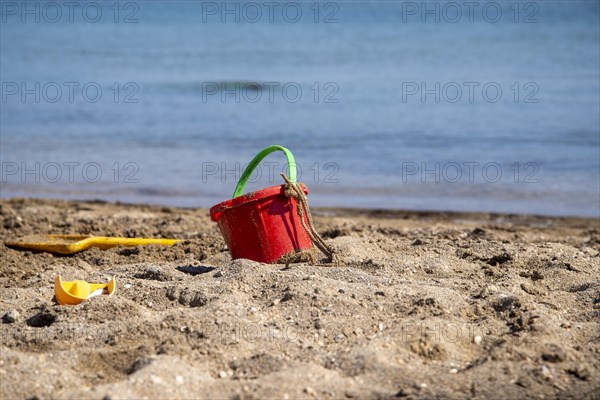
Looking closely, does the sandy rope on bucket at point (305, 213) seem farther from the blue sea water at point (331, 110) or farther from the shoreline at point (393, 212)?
the blue sea water at point (331, 110)

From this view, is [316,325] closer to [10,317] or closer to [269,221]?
[269,221]

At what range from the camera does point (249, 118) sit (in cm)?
1273

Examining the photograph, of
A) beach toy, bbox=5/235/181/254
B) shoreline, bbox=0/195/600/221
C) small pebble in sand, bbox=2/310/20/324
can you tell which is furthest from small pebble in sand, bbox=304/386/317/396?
shoreline, bbox=0/195/600/221

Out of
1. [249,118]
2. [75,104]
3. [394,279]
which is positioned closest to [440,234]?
Result: [394,279]

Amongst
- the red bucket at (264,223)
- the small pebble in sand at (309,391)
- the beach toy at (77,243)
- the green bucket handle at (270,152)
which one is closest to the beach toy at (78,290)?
the red bucket at (264,223)

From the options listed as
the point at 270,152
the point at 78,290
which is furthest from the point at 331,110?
the point at 78,290

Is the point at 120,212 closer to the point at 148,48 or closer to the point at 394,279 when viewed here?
the point at 394,279

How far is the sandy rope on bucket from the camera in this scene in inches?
166

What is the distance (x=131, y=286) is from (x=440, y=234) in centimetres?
246

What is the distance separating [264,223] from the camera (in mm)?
4285

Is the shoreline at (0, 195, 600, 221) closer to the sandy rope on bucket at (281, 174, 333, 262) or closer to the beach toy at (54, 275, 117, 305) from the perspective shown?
the sandy rope on bucket at (281, 174, 333, 262)

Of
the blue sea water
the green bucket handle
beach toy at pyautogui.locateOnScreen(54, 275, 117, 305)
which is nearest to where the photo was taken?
beach toy at pyautogui.locateOnScreen(54, 275, 117, 305)

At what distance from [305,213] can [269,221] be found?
0.22 meters

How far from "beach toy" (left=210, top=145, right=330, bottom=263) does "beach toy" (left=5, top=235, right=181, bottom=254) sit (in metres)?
0.96
